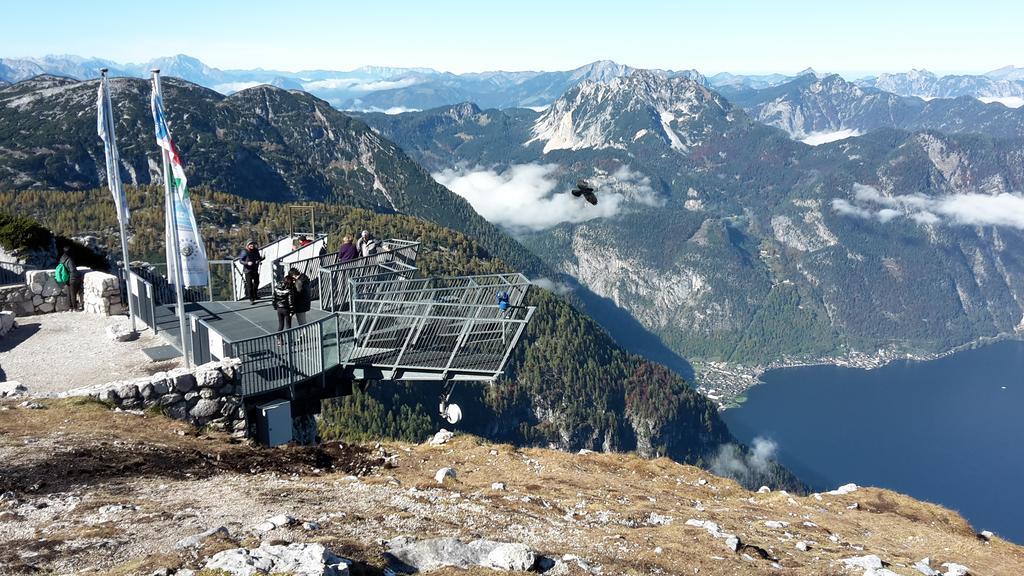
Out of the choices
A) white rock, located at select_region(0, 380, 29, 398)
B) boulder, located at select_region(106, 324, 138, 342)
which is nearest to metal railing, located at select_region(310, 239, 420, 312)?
boulder, located at select_region(106, 324, 138, 342)

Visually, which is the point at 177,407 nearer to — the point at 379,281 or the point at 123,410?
the point at 123,410

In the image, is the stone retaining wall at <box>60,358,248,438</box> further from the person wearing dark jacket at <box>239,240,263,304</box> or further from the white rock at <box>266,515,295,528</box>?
the white rock at <box>266,515,295,528</box>

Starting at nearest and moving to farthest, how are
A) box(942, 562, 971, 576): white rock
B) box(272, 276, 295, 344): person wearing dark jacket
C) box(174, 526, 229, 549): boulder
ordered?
box(174, 526, 229, 549): boulder → box(942, 562, 971, 576): white rock → box(272, 276, 295, 344): person wearing dark jacket

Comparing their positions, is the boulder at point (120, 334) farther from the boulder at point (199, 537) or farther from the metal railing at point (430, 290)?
the boulder at point (199, 537)

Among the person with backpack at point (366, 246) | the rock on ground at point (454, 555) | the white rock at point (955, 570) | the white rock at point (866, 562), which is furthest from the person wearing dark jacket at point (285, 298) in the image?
the white rock at point (955, 570)

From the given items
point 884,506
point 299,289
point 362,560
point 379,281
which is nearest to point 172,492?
point 362,560

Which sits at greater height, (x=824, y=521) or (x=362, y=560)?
(x=362, y=560)
